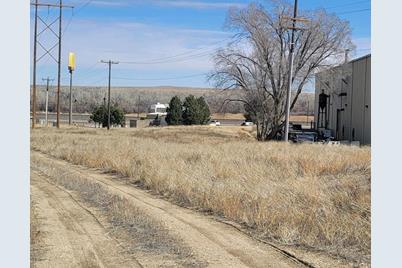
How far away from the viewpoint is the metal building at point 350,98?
148 ft

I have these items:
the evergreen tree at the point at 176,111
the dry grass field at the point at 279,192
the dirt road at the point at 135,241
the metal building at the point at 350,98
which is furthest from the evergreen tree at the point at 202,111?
the dirt road at the point at 135,241

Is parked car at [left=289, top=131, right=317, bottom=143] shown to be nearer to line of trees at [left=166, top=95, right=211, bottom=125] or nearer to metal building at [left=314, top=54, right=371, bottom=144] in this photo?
metal building at [left=314, top=54, right=371, bottom=144]

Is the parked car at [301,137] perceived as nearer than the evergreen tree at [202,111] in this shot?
Yes

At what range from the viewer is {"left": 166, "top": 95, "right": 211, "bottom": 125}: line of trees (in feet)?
307

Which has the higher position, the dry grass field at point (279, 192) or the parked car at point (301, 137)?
the parked car at point (301, 137)

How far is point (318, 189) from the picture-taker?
39.4 ft

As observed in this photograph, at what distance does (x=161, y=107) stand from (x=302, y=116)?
40.9 m

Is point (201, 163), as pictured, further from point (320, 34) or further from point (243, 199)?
point (320, 34)

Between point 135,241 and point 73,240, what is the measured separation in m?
0.91

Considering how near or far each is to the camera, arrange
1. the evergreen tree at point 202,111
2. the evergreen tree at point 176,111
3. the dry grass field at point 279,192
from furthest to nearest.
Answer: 1. the evergreen tree at point 176,111
2. the evergreen tree at point 202,111
3. the dry grass field at point 279,192

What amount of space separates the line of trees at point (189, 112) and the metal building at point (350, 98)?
123 feet

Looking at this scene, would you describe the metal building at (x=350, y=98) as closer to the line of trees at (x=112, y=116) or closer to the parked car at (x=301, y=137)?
the parked car at (x=301, y=137)

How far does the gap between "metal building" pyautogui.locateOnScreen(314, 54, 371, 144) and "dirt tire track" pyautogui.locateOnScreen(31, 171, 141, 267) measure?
3491cm

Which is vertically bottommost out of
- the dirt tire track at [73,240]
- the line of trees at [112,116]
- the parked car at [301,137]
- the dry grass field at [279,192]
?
the dirt tire track at [73,240]
